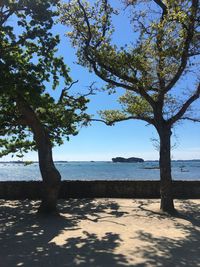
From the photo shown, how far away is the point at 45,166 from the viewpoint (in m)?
16.3

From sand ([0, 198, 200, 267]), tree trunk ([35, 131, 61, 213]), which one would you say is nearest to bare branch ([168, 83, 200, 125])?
sand ([0, 198, 200, 267])

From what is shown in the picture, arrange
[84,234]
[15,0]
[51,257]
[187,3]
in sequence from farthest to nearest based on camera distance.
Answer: [187,3], [15,0], [84,234], [51,257]

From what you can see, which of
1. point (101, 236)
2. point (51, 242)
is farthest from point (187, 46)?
point (51, 242)

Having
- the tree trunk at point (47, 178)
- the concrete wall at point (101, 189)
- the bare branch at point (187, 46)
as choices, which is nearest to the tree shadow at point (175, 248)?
the tree trunk at point (47, 178)

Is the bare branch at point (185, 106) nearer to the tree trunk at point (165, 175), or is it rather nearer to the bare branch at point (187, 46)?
the tree trunk at point (165, 175)

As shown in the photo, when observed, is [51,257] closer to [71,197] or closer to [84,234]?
[84,234]

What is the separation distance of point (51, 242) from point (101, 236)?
1567 millimetres

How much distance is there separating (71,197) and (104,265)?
1360cm

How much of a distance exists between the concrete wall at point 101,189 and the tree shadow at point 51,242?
4.06 metres

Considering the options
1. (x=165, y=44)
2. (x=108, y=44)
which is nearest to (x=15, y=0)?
(x=108, y=44)

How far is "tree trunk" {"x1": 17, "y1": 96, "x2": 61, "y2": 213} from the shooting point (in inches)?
634

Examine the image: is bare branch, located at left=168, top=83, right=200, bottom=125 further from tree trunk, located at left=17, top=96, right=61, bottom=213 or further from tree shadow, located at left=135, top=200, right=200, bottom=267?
tree trunk, located at left=17, top=96, right=61, bottom=213

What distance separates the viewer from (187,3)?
14594 mm

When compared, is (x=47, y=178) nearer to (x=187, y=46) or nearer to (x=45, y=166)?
(x=45, y=166)
